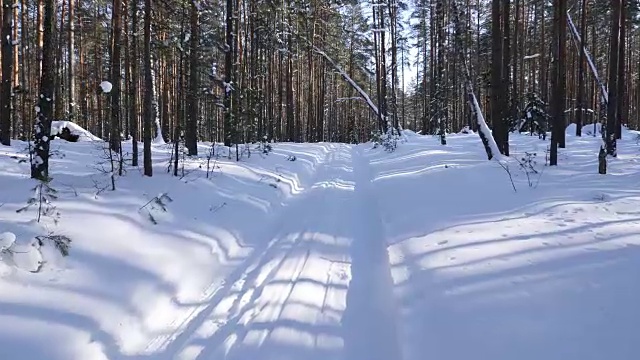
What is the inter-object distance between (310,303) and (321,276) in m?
0.84

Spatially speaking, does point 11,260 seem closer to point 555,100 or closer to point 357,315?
point 357,315

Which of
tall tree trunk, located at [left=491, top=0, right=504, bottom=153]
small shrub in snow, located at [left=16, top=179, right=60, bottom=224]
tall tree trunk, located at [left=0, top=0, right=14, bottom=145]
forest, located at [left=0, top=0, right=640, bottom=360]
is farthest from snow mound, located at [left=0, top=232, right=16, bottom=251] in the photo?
tall tree trunk, located at [left=491, top=0, right=504, bottom=153]

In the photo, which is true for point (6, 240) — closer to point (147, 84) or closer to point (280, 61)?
point (147, 84)

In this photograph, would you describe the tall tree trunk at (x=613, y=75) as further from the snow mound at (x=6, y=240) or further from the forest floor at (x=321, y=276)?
the snow mound at (x=6, y=240)

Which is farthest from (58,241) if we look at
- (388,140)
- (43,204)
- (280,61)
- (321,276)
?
(280,61)

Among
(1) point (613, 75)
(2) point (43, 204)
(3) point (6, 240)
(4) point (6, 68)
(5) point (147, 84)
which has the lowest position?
(3) point (6, 240)

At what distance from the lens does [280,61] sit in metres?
35.2

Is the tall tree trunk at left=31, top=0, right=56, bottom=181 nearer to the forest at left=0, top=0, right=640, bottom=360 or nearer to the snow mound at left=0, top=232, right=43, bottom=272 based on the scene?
the forest at left=0, top=0, right=640, bottom=360

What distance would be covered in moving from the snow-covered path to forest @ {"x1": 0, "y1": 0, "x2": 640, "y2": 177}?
4722 millimetres

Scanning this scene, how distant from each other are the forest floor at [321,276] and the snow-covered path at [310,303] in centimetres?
2

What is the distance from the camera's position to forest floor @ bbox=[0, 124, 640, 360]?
3.87 m

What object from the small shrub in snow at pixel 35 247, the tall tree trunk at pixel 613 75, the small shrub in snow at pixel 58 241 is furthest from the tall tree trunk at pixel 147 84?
the tall tree trunk at pixel 613 75

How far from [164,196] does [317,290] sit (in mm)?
3973

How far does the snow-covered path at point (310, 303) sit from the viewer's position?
4.09m
